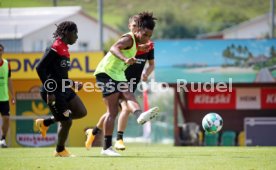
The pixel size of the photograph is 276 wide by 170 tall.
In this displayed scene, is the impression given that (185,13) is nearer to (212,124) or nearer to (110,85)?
(212,124)

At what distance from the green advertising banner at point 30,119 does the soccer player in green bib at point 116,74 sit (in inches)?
529

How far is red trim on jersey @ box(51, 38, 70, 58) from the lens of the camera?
46.1 feet

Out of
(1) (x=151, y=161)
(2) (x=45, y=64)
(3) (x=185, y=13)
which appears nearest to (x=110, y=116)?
(2) (x=45, y=64)

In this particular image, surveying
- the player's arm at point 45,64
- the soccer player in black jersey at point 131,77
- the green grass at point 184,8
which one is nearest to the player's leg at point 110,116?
the soccer player in black jersey at point 131,77

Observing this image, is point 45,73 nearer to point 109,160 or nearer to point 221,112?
point 109,160

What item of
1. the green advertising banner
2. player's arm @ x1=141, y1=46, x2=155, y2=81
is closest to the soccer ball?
player's arm @ x1=141, y1=46, x2=155, y2=81

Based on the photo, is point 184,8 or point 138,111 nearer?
point 138,111

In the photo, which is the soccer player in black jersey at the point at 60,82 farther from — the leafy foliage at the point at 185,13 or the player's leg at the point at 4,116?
the leafy foliage at the point at 185,13

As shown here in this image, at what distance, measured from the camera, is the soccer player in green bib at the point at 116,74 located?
14289 millimetres

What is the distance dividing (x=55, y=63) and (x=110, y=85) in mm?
1053

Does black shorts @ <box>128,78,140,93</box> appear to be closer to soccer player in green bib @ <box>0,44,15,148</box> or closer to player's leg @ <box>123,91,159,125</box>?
player's leg @ <box>123,91,159,125</box>

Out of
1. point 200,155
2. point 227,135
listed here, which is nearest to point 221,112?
point 227,135

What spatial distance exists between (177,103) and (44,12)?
244 inches

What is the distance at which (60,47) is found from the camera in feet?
46.2
